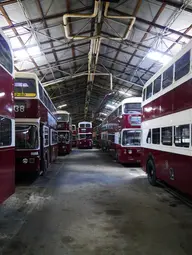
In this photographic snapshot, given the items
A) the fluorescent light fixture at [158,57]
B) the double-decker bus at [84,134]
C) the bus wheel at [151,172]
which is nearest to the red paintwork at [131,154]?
the bus wheel at [151,172]

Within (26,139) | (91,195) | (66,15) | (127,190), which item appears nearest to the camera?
(91,195)

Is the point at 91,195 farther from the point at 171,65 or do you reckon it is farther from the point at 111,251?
the point at 171,65

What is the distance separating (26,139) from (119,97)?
20.1 meters

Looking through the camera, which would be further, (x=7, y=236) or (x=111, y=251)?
(x=7, y=236)

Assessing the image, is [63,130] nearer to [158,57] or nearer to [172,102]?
[158,57]

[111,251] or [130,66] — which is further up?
[130,66]

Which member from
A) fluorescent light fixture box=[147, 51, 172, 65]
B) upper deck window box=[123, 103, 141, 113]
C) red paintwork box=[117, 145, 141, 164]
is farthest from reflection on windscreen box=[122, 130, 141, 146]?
fluorescent light fixture box=[147, 51, 172, 65]

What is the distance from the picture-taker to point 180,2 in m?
9.68

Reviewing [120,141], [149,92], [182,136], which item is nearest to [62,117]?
[120,141]

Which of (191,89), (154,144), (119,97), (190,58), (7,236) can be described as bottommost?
(7,236)

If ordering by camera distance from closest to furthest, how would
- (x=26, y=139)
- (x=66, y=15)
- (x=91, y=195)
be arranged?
(x=91, y=195)
(x=26, y=139)
(x=66, y=15)

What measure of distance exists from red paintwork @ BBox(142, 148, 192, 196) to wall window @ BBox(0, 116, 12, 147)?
12.7 feet

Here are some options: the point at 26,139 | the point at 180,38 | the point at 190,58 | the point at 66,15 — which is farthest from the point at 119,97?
the point at 190,58

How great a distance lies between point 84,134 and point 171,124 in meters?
27.2
